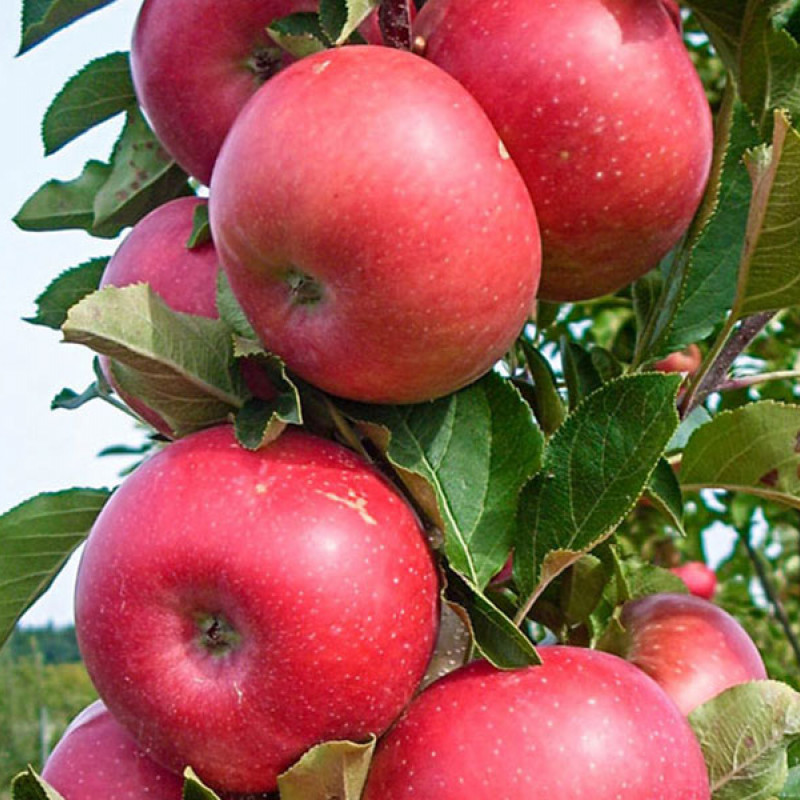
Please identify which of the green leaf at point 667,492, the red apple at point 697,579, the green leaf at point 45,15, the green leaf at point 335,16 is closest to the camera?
A: the green leaf at point 335,16

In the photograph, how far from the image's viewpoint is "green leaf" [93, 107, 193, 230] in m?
1.28

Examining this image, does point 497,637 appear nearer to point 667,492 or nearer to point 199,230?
point 667,492

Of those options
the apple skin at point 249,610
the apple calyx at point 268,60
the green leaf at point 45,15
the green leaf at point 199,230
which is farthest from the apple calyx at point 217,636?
the green leaf at point 45,15

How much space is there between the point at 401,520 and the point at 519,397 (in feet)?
0.53

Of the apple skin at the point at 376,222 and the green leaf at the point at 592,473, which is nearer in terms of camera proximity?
the apple skin at the point at 376,222

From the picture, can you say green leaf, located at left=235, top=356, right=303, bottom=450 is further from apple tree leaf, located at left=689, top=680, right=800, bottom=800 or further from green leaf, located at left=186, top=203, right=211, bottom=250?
apple tree leaf, located at left=689, top=680, right=800, bottom=800

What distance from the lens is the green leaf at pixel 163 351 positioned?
35.4 inches

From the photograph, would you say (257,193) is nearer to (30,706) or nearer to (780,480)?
(780,480)

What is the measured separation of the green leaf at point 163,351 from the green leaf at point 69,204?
41cm

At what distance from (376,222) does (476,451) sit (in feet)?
0.84

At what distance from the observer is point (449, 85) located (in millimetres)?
884

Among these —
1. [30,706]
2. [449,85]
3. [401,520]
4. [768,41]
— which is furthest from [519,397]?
[30,706]

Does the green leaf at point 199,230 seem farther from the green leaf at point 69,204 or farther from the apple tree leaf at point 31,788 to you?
the apple tree leaf at point 31,788

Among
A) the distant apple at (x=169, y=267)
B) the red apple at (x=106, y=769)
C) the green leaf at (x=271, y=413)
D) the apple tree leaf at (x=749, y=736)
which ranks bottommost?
the apple tree leaf at (x=749, y=736)
